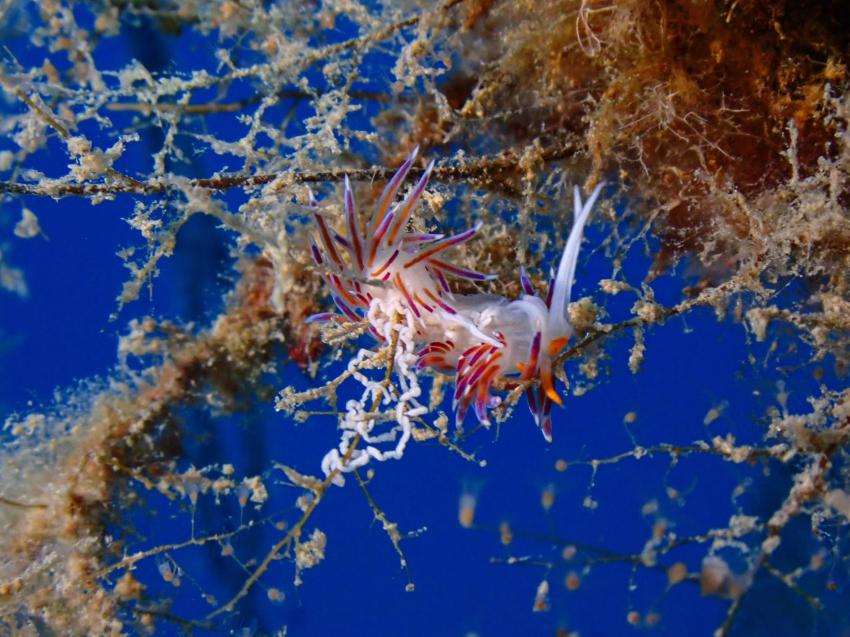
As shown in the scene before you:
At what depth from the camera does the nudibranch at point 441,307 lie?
1.84 metres

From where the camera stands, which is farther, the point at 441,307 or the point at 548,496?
the point at 548,496

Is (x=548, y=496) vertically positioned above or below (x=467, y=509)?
below

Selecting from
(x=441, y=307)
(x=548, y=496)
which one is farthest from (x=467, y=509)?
(x=441, y=307)

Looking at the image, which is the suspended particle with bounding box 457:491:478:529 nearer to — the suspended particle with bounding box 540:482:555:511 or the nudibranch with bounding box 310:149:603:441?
the suspended particle with bounding box 540:482:555:511

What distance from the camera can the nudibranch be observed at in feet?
6.05

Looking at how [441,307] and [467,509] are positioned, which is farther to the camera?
[467,509]

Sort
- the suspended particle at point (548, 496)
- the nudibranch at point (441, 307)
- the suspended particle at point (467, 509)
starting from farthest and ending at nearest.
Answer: the suspended particle at point (548, 496) < the suspended particle at point (467, 509) < the nudibranch at point (441, 307)

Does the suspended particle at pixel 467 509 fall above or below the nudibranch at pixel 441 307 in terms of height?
below

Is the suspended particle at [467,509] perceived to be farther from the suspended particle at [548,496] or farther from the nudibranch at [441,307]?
the nudibranch at [441,307]

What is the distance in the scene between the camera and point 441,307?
1969 millimetres

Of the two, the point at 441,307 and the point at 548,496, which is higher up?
the point at 441,307

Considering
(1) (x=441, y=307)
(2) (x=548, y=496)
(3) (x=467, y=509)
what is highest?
(1) (x=441, y=307)

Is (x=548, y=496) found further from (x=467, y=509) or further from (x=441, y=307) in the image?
(x=441, y=307)

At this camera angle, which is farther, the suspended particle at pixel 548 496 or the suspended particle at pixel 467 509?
the suspended particle at pixel 548 496
